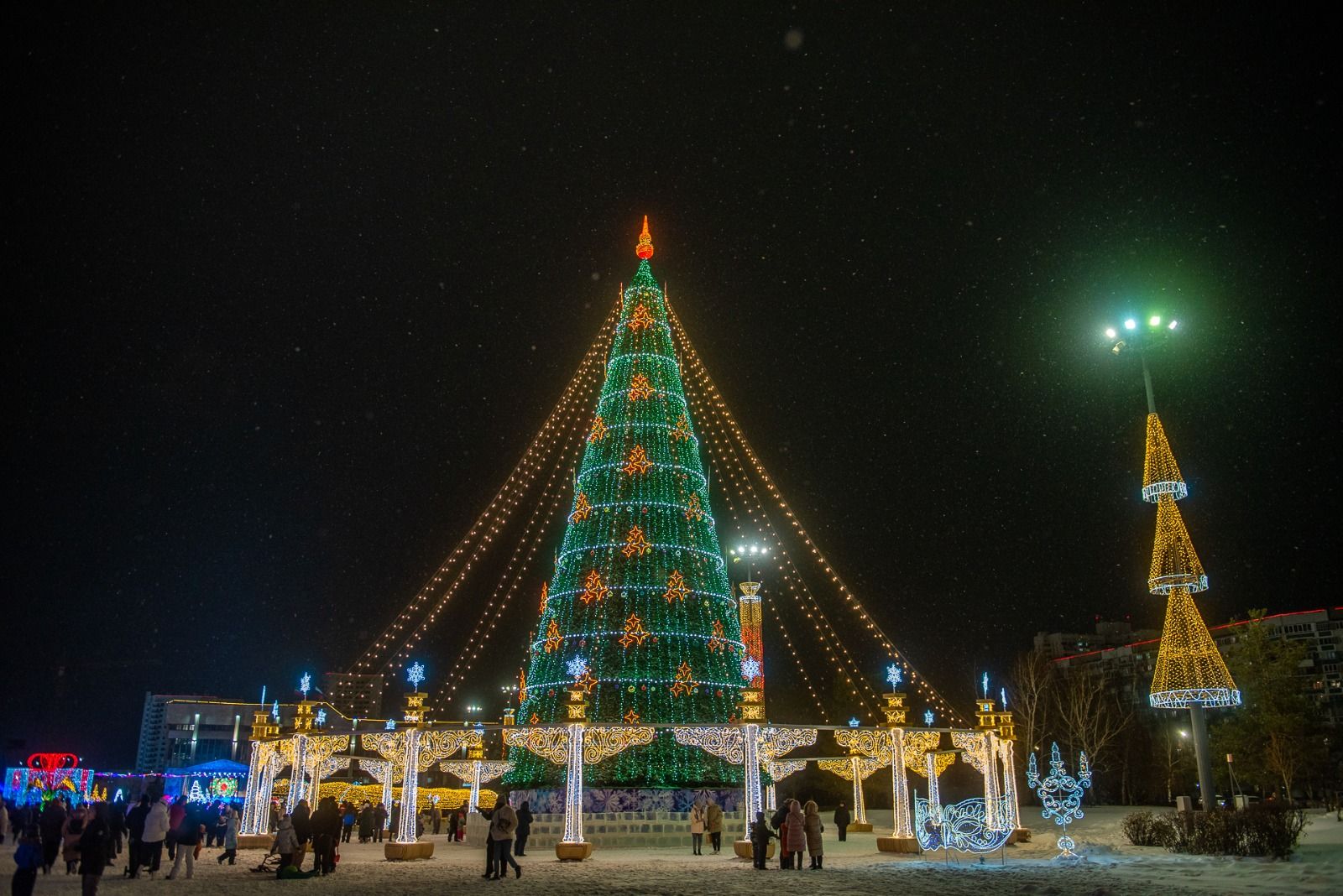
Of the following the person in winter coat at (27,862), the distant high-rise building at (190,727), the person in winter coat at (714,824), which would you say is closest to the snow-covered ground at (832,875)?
the person in winter coat at (714,824)

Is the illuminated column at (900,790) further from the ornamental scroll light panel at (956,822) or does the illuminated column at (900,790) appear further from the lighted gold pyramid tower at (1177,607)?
the lighted gold pyramid tower at (1177,607)

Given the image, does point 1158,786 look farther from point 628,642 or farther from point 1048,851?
point 628,642

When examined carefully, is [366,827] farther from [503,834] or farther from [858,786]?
[503,834]

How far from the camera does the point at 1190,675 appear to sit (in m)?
22.5

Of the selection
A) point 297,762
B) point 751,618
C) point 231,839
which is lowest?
point 231,839

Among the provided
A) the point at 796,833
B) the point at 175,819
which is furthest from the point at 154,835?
the point at 796,833

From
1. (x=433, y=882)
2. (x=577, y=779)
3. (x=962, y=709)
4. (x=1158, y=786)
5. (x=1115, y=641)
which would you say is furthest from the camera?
(x=1115, y=641)

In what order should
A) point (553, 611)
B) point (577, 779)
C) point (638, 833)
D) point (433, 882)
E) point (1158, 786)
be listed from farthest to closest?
point (1158, 786) < point (553, 611) < point (638, 833) < point (577, 779) < point (433, 882)

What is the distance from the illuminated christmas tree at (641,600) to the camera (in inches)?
872

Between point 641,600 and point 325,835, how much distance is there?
30.7 ft

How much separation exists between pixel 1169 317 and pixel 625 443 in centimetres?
1449

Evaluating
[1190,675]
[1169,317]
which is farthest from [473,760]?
[1169,317]

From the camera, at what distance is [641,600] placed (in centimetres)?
2291

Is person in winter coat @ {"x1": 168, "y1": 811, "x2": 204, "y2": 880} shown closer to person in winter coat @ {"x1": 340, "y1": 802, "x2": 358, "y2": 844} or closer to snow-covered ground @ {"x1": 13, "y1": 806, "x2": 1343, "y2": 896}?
snow-covered ground @ {"x1": 13, "y1": 806, "x2": 1343, "y2": 896}
